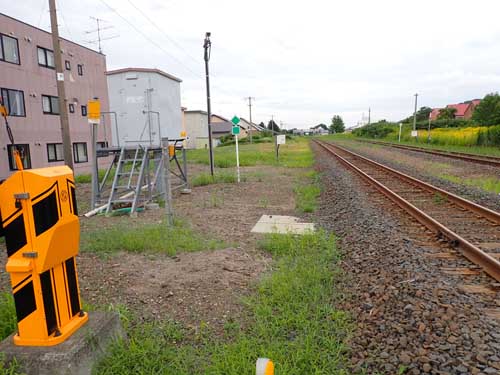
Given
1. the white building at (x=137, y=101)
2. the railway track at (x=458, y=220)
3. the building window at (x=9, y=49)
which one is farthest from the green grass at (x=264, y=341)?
the building window at (x=9, y=49)

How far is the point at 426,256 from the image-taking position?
4922mm

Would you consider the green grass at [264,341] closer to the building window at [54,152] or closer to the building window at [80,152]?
the building window at [54,152]

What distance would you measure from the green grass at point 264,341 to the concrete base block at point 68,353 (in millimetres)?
135

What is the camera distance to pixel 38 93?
2059 centimetres

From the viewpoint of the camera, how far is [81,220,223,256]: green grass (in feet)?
18.3

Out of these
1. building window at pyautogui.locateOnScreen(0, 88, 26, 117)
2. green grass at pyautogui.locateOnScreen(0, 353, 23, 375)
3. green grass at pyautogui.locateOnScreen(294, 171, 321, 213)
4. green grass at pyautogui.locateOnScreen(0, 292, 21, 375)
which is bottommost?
green grass at pyautogui.locateOnScreen(294, 171, 321, 213)

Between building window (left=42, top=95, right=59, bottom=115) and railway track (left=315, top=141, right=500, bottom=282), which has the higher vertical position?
building window (left=42, top=95, right=59, bottom=115)

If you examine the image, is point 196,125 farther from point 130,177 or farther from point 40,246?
point 40,246

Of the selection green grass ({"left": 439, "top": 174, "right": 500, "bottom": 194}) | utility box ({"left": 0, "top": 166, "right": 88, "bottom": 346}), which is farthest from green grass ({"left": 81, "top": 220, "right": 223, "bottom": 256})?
green grass ({"left": 439, "top": 174, "right": 500, "bottom": 194})

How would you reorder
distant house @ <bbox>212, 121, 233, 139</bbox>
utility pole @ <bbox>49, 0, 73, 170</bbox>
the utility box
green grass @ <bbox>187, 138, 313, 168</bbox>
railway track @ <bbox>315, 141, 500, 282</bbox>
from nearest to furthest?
1. the utility box
2. railway track @ <bbox>315, 141, 500, 282</bbox>
3. utility pole @ <bbox>49, 0, 73, 170</bbox>
4. green grass @ <bbox>187, 138, 313, 168</bbox>
5. distant house @ <bbox>212, 121, 233, 139</bbox>

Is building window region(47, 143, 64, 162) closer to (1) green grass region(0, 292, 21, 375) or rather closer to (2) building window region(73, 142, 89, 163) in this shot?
(2) building window region(73, 142, 89, 163)

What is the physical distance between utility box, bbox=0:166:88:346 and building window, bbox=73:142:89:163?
23762 millimetres

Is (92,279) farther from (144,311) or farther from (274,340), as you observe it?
(274,340)

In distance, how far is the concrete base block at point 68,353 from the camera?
2367mm
